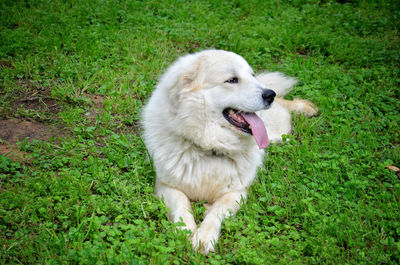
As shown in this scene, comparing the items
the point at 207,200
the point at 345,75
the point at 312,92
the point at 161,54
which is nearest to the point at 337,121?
the point at 312,92

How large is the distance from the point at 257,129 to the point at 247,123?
0.11 metres

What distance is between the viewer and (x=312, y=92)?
194 inches

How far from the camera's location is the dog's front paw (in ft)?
8.45

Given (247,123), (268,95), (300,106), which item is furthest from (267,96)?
(300,106)

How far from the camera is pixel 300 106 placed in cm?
466

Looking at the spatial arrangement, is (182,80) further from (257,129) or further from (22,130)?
(22,130)

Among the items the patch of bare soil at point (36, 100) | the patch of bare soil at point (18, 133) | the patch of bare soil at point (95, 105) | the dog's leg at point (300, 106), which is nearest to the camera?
the patch of bare soil at point (18, 133)

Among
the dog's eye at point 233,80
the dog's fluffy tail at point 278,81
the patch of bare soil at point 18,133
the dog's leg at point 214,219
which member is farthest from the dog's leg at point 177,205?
Result: the dog's fluffy tail at point 278,81

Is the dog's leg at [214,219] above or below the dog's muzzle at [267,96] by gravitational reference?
below

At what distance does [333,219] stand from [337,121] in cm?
188

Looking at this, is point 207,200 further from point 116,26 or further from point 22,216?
point 116,26

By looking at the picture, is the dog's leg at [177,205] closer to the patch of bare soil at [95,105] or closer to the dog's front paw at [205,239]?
the dog's front paw at [205,239]

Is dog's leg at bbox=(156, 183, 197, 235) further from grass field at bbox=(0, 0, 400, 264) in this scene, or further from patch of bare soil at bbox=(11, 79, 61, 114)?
patch of bare soil at bbox=(11, 79, 61, 114)

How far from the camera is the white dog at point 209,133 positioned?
9.92 ft
